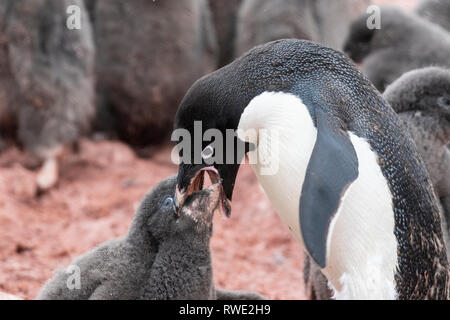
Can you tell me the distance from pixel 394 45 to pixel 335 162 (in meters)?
2.81

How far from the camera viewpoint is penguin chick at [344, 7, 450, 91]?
459 cm

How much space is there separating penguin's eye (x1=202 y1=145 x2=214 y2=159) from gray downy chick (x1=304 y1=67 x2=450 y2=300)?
31.9 inches

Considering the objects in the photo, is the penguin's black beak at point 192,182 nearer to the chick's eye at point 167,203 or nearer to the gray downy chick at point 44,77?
the chick's eye at point 167,203

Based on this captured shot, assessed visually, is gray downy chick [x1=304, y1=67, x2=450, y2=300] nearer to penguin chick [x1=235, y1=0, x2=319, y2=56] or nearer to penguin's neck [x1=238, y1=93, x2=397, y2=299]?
penguin's neck [x1=238, y1=93, x2=397, y2=299]

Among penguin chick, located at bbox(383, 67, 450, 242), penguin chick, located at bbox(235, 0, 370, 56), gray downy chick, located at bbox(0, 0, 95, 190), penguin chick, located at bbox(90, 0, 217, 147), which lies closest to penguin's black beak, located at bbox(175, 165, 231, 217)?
penguin chick, located at bbox(383, 67, 450, 242)

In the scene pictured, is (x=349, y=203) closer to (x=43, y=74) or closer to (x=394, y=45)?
(x=394, y=45)

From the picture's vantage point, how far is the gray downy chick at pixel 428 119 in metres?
3.23

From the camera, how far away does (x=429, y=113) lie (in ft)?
10.7

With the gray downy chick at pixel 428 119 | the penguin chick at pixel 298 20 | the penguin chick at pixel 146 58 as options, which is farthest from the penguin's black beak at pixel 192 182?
the penguin chick at pixel 146 58

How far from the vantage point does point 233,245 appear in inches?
188

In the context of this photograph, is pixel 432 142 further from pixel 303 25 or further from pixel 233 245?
pixel 303 25

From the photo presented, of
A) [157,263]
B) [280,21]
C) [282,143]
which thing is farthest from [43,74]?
[282,143]

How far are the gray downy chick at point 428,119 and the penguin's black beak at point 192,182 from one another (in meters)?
0.66

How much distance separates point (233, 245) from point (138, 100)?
1.95m
